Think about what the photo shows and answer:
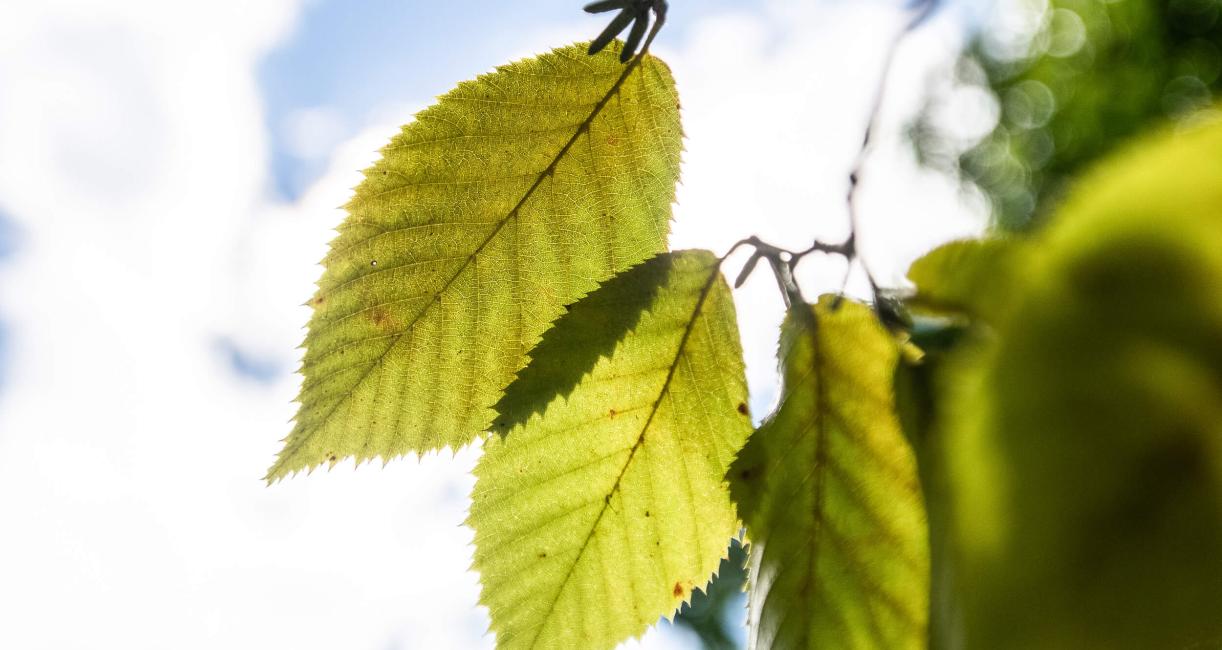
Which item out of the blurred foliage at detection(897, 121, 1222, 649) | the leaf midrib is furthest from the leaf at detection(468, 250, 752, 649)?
the blurred foliage at detection(897, 121, 1222, 649)

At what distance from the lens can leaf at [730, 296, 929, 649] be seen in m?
0.54

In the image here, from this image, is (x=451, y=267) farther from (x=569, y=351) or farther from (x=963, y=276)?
(x=963, y=276)

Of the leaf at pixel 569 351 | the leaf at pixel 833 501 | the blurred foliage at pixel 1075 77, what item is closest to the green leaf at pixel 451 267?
the leaf at pixel 569 351

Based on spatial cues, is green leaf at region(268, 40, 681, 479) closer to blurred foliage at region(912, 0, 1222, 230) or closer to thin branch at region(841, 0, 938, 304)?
thin branch at region(841, 0, 938, 304)

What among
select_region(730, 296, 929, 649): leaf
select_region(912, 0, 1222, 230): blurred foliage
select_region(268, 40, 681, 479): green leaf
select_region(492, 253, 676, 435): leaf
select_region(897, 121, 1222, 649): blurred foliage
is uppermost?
select_region(912, 0, 1222, 230): blurred foliage

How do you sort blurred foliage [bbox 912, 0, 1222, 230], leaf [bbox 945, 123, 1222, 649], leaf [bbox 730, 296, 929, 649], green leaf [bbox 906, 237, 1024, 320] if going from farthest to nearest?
blurred foliage [bbox 912, 0, 1222, 230]
leaf [bbox 730, 296, 929, 649]
green leaf [bbox 906, 237, 1024, 320]
leaf [bbox 945, 123, 1222, 649]

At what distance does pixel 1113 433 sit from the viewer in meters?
0.18

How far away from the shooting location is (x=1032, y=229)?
0.28 meters

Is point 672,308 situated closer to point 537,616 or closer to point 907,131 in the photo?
point 537,616

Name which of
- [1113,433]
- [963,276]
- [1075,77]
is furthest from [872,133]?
[1075,77]

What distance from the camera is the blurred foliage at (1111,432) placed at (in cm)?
18

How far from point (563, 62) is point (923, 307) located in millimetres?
380

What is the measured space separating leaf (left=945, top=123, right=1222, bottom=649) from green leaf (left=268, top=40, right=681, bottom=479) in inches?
20.3

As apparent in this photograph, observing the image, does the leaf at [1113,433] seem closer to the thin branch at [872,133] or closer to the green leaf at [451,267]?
the thin branch at [872,133]
